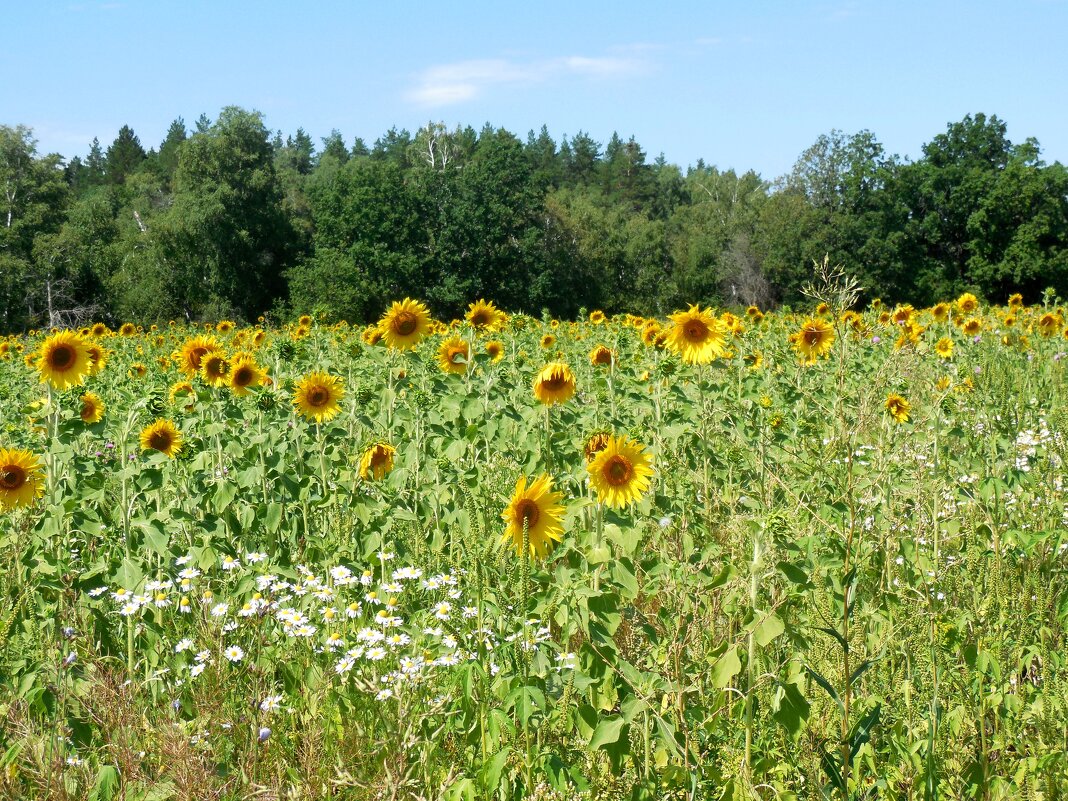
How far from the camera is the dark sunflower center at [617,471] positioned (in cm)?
301

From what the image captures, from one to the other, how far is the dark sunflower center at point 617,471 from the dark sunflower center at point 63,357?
3354 millimetres

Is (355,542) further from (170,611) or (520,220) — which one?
(520,220)

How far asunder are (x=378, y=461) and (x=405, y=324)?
166 centimetres

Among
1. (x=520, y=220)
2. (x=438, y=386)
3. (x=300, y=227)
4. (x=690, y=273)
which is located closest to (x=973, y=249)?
(x=690, y=273)

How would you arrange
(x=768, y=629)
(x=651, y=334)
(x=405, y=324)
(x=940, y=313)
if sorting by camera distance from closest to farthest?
(x=768, y=629) < (x=405, y=324) < (x=651, y=334) < (x=940, y=313)

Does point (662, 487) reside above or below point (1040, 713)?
above

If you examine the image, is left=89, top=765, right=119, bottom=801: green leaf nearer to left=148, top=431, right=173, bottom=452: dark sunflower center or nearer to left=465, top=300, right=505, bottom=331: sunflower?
left=148, top=431, right=173, bottom=452: dark sunflower center

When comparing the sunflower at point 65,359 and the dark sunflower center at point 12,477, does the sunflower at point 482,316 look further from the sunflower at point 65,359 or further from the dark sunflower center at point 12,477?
the dark sunflower center at point 12,477

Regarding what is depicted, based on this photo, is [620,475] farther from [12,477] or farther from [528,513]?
[12,477]

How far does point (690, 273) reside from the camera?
64.9 m

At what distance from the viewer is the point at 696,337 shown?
493cm

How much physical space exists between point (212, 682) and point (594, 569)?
1.19m

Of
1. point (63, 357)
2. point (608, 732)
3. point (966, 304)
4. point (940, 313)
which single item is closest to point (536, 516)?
point (608, 732)

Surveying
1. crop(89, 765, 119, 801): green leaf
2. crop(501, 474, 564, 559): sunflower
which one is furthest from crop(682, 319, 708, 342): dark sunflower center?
crop(89, 765, 119, 801): green leaf
